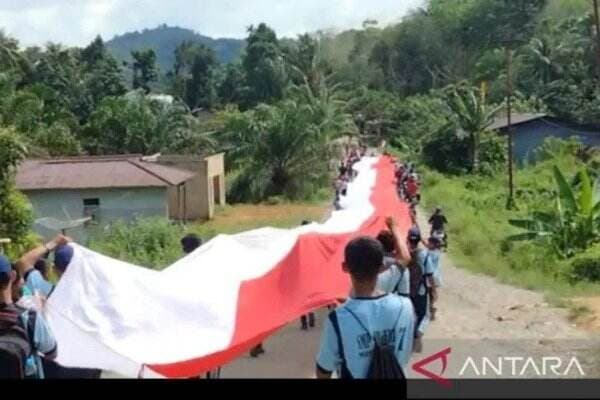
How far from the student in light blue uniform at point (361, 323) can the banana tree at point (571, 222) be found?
225 inches

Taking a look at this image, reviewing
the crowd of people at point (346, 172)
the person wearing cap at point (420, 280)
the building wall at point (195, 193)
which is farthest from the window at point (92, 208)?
the person wearing cap at point (420, 280)

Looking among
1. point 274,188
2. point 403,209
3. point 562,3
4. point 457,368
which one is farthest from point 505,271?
point 562,3

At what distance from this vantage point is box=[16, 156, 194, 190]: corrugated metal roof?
346 inches

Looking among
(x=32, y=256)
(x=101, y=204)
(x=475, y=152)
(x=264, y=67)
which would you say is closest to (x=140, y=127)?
(x=101, y=204)

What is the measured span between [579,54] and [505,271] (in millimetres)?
10900

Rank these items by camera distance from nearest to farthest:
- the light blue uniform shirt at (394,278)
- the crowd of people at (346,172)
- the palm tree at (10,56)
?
1. the light blue uniform shirt at (394,278)
2. the crowd of people at (346,172)
3. the palm tree at (10,56)

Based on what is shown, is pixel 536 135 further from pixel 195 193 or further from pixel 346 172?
pixel 195 193

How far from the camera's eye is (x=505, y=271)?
7.11 meters

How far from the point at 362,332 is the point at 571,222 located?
6.04 m

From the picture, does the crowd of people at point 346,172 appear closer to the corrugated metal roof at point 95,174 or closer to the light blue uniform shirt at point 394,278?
the corrugated metal roof at point 95,174

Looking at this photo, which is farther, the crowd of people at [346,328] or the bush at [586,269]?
the bush at [586,269]

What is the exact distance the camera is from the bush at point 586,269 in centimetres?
686

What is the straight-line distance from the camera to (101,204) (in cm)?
948

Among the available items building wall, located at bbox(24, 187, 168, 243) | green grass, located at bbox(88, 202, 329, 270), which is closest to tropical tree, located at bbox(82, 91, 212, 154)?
building wall, located at bbox(24, 187, 168, 243)
